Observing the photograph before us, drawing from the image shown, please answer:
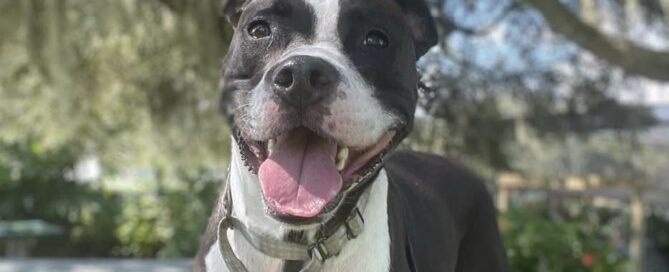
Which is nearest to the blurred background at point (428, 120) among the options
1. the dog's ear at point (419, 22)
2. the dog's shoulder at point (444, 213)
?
the dog's shoulder at point (444, 213)

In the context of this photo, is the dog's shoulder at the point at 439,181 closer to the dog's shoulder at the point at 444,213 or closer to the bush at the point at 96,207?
the dog's shoulder at the point at 444,213

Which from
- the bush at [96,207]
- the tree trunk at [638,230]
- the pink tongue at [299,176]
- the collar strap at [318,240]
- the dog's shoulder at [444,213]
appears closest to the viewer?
the pink tongue at [299,176]

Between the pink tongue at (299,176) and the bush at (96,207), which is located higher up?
the pink tongue at (299,176)

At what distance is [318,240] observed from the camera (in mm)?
1872

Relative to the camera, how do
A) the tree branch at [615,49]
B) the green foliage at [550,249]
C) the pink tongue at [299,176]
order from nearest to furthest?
1. the pink tongue at [299,176]
2. the tree branch at [615,49]
3. the green foliage at [550,249]

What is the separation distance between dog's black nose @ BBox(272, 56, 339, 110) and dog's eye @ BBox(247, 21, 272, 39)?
213 mm

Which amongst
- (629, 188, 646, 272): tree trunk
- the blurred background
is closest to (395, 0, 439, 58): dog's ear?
the blurred background

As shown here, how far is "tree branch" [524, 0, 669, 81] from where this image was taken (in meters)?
5.05

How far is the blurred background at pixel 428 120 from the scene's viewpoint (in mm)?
5547

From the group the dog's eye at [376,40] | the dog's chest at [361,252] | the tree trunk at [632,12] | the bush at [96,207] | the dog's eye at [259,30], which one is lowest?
the bush at [96,207]

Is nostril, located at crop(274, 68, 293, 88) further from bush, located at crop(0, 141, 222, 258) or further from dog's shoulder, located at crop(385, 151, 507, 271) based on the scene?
bush, located at crop(0, 141, 222, 258)

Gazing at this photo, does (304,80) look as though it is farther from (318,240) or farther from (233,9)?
(233,9)

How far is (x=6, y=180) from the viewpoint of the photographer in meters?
11.2

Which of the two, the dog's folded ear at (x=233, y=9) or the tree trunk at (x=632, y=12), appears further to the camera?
the tree trunk at (x=632, y=12)
